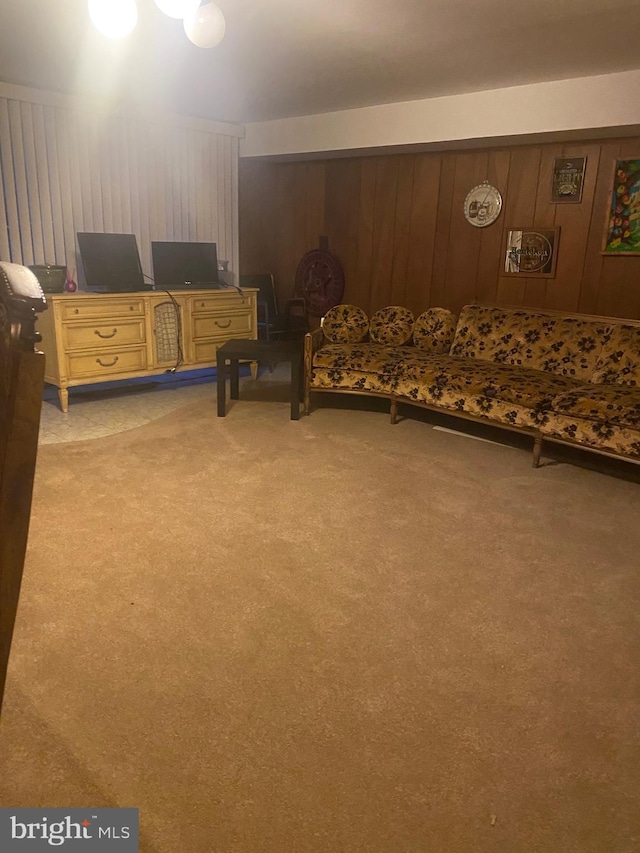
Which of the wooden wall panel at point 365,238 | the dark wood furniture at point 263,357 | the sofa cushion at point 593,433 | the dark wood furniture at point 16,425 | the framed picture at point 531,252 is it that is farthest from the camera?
the wooden wall panel at point 365,238

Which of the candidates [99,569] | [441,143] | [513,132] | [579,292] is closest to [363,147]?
[441,143]

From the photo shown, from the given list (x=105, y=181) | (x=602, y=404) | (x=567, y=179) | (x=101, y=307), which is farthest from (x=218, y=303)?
(x=602, y=404)

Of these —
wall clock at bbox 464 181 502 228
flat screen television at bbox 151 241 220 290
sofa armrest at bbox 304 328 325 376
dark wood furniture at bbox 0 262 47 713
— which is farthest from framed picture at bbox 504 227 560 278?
dark wood furniture at bbox 0 262 47 713

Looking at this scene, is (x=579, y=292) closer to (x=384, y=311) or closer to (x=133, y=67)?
(x=384, y=311)

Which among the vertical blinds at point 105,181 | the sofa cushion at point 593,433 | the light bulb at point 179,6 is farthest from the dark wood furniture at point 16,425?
the vertical blinds at point 105,181

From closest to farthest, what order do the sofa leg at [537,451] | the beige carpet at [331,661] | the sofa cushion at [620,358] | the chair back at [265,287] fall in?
the beige carpet at [331,661] → the sofa leg at [537,451] → the sofa cushion at [620,358] → the chair back at [265,287]

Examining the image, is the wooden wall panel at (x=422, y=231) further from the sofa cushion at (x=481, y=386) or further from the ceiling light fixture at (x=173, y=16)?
the ceiling light fixture at (x=173, y=16)

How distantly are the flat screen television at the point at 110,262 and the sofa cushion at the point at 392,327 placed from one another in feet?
6.21

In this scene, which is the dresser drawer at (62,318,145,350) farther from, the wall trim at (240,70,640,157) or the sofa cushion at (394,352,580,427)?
the wall trim at (240,70,640,157)

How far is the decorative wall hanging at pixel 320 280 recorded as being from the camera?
6.07 metres

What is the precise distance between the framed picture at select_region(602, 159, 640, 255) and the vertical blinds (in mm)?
3399

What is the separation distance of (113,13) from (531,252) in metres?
3.38

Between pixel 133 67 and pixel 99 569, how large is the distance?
3211mm

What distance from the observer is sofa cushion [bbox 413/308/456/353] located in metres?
4.77
